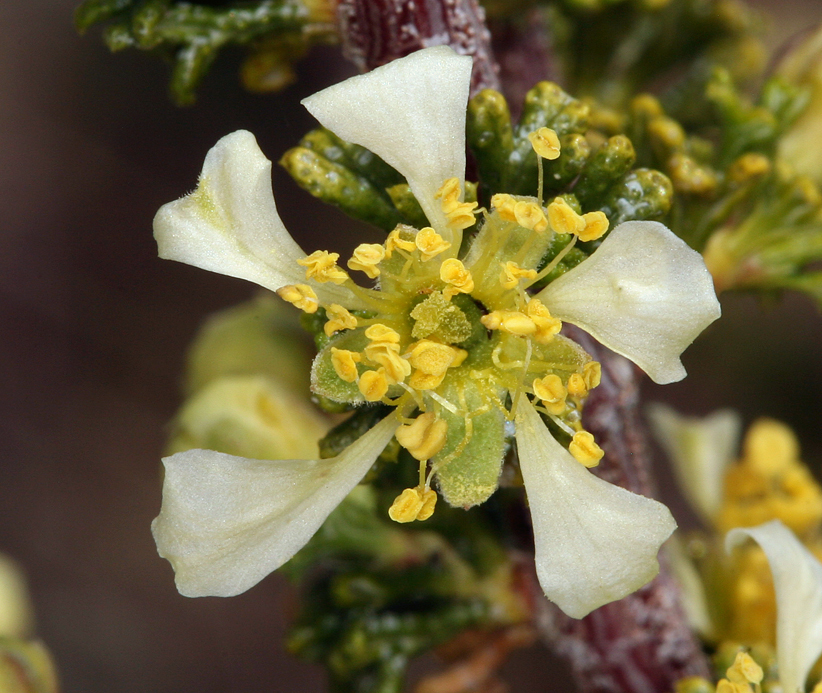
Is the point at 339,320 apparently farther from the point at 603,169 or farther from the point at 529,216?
the point at 603,169

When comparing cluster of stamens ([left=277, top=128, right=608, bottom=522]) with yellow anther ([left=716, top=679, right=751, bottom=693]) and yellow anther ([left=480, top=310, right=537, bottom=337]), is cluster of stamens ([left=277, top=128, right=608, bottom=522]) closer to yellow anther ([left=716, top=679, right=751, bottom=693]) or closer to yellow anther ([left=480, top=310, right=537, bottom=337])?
yellow anther ([left=480, top=310, right=537, bottom=337])

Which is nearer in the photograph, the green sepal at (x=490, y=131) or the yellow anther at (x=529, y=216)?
the yellow anther at (x=529, y=216)

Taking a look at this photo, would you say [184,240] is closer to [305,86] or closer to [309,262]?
[309,262]

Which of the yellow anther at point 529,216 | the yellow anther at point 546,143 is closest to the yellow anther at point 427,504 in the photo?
the yellow anther at point 529,216

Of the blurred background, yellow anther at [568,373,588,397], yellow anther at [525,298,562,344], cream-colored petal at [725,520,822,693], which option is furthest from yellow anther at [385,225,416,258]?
the blurred background

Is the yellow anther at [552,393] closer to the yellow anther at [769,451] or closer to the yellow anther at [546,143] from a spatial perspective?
the yellow anther at [546,143]

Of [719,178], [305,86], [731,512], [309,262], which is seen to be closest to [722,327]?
[305,86]

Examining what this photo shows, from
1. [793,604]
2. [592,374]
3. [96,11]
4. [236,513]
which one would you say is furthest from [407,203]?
[793,604]
